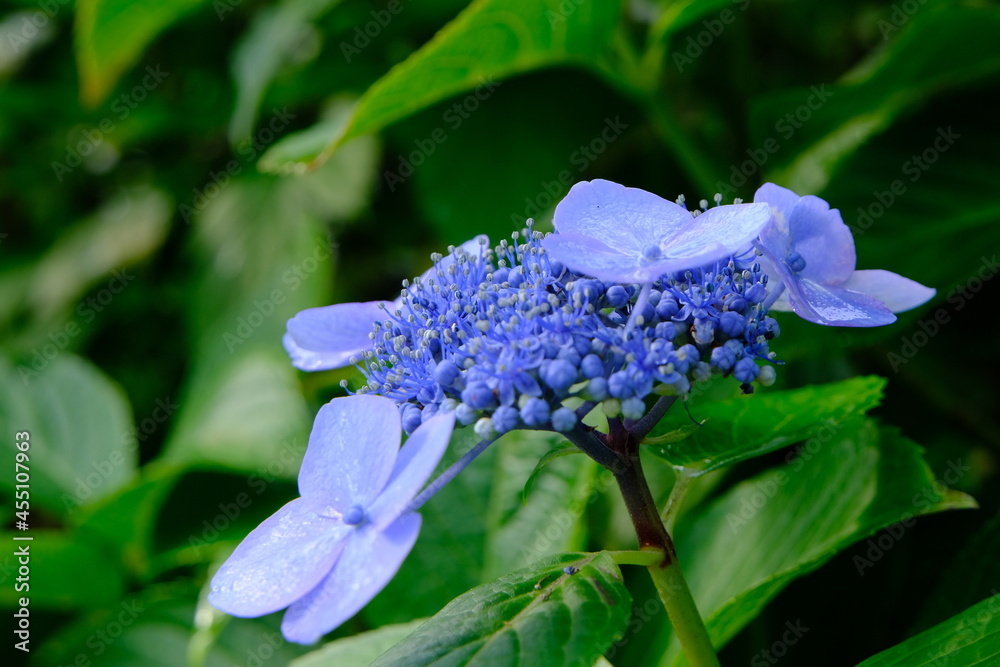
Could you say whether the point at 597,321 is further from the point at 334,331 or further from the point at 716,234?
the point at 334,331

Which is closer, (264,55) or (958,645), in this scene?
(958,645)

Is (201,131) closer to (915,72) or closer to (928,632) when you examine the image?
(915,72)

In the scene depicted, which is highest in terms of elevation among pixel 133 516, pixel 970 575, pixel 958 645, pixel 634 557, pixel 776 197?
pixel 776 197

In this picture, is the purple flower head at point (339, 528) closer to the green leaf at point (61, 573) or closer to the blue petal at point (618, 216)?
the blue petal at point (618, 216)

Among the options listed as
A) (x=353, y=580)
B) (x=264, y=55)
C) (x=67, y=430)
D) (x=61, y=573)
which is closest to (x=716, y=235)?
(x=353, y=580)

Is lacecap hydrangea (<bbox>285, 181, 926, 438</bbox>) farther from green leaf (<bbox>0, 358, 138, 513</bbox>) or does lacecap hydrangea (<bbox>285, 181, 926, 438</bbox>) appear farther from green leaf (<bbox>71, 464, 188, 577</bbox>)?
green leaf (<bbox>0, 358, 138, 513</bbox>)

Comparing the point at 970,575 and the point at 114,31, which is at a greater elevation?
the point at 114,31

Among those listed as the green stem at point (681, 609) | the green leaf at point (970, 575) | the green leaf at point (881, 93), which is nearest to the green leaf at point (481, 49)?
the green leaf at point (881, 93)
